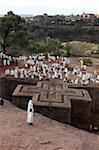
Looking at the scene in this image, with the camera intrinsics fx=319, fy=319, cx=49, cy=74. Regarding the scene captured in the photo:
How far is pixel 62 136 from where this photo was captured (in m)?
7.09

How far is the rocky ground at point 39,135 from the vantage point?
640cm

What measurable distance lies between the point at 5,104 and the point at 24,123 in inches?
74.4

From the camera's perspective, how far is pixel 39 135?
693 cm

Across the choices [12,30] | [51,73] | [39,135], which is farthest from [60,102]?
[12,30]

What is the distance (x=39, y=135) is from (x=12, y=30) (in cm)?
1133

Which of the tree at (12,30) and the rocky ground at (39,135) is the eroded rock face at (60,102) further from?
the tree at (12,30)

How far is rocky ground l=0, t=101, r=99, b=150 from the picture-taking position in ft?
21.0

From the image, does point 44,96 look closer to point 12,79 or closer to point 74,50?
point 12,79

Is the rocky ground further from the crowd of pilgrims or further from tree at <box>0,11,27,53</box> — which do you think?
tree at <box>0,11,27,53</box>

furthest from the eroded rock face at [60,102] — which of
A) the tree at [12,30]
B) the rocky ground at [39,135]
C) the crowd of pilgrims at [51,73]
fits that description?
the tree at [12,30]

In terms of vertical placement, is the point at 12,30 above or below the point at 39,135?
above

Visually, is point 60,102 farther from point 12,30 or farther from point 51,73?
point 12,30

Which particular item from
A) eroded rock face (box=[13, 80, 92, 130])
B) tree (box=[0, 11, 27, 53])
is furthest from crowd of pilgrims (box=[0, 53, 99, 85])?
tree (box=[0, 11, 27, 53])

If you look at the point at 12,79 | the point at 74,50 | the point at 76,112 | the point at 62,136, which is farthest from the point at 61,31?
the point at 62,136
